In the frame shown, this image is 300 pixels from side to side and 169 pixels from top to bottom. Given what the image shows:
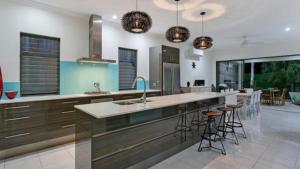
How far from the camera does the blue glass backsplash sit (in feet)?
13.6

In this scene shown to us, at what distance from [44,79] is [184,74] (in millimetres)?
5567

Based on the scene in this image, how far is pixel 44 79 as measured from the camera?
391 centimetres

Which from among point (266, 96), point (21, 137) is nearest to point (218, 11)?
point (21, 137)

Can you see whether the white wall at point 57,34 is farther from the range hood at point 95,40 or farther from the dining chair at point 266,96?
the dining chair at point 266,96

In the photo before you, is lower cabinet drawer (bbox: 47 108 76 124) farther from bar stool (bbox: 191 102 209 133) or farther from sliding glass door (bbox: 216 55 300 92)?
sliding glass door (bbox: 216 55 300 92)

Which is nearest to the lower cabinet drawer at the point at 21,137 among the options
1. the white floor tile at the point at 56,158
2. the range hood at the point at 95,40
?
the white floor tile at the point at 56,158

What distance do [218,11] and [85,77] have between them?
3748mm

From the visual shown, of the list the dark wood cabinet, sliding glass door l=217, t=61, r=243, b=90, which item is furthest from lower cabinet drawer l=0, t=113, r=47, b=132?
sliding glass door l=217, t=61, r=243, b=90

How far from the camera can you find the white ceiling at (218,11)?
3596mm

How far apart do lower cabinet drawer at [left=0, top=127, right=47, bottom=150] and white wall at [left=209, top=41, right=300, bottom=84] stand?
8.67 metres

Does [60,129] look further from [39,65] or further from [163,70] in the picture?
[163,70]

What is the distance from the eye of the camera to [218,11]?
4.05m

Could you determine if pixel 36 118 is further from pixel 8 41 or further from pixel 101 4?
pixel 101 4

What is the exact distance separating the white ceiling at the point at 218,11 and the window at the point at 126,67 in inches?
42.2
